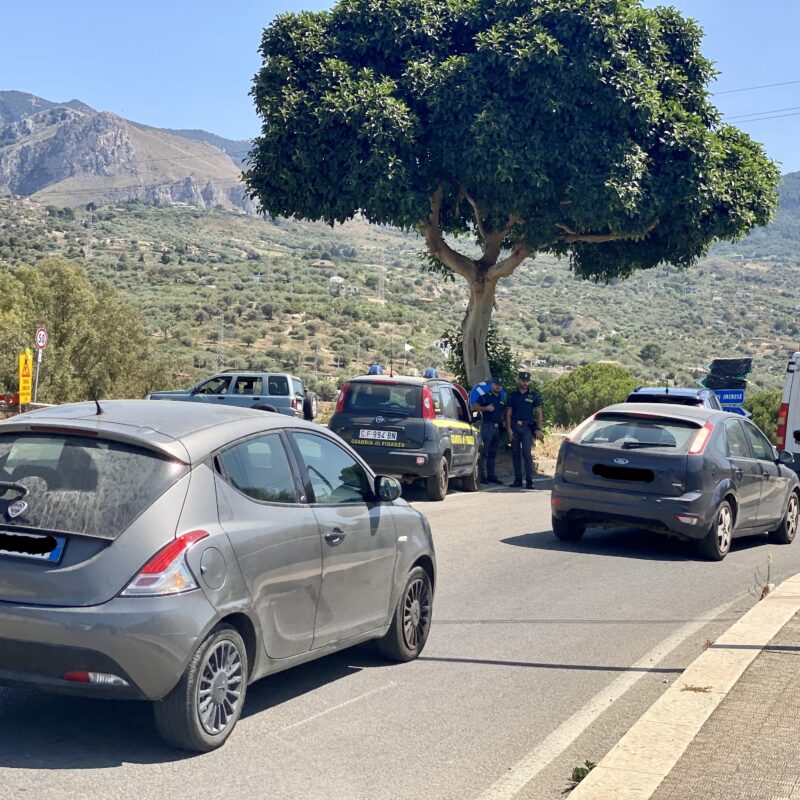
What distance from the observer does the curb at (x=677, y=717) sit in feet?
17.4

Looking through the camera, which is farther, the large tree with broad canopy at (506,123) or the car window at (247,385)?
the car window at (247,385)

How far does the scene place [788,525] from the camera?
612 inches

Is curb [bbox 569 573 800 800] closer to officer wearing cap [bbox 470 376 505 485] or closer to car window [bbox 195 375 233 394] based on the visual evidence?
officer wearing cap [bbox 470 376 505 485]

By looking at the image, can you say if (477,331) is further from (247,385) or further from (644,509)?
(644,509)

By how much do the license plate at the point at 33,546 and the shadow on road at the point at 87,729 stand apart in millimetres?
892

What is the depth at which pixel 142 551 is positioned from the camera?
551 centimetres

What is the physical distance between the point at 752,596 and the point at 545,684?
4.08 metres

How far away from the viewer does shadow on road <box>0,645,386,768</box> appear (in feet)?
18.2

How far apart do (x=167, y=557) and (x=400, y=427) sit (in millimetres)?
12139

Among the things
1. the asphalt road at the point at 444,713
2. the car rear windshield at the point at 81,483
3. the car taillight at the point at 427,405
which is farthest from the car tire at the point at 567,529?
the car rear windshield at the point at 81,483

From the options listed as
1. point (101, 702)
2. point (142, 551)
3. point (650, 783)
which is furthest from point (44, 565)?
point (650, 783)

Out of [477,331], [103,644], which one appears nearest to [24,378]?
[477,331]

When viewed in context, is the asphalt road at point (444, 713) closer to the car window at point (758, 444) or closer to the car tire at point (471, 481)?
the car window at point (758, 444)

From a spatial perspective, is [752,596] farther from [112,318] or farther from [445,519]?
[112,318]
